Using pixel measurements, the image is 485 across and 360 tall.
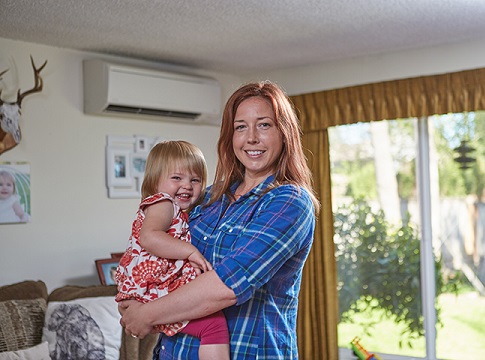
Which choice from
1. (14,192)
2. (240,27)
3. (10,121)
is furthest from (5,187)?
(240,27)

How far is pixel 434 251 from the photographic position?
5277mm

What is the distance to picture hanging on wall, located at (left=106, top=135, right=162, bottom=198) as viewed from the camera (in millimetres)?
5012

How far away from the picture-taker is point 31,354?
3811 millimetres

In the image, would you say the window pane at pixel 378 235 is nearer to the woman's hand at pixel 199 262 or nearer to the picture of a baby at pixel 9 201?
the picture of a baby at pixel 9 201

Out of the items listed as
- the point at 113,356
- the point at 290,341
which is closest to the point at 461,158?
the point at 113,356

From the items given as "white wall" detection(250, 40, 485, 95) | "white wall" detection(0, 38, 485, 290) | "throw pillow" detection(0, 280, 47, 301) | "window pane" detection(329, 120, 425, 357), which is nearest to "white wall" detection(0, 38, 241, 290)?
"white wall" detection(0, 38, 485, 290)

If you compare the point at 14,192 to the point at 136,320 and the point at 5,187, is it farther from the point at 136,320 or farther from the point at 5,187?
the point at 136,320

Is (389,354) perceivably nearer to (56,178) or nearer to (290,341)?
(56,178)

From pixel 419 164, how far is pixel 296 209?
367 cm

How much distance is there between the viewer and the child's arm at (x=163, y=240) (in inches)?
76.9

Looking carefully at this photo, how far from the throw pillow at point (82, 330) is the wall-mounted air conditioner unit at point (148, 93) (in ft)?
4.32

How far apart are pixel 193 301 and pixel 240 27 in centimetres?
279

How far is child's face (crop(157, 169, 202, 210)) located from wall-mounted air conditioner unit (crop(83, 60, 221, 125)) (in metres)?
2.55

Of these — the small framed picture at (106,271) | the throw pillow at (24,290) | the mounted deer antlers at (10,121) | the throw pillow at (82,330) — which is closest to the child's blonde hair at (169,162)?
the throw pillow at (82,330)
